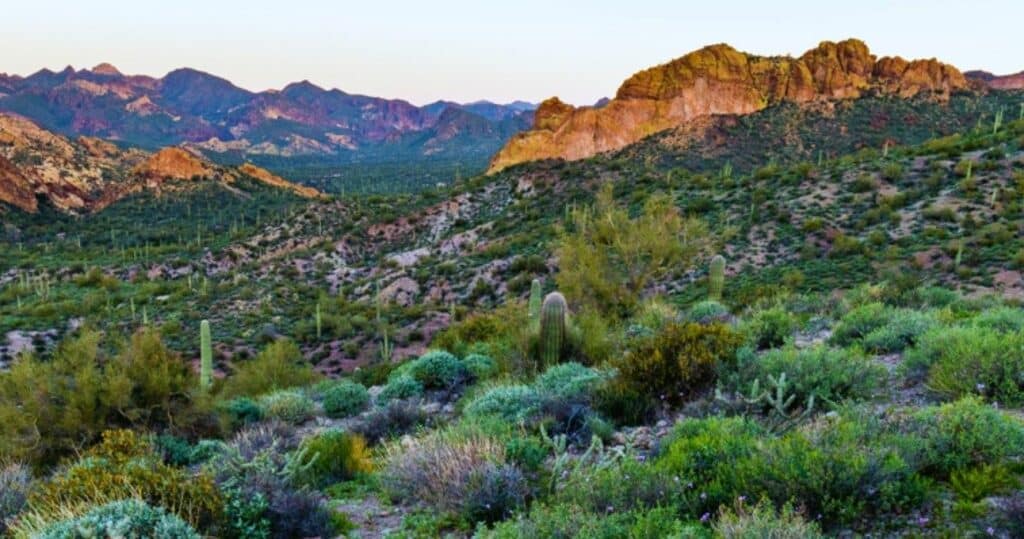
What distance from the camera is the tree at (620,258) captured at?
644 inches

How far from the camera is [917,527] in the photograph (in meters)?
3.04

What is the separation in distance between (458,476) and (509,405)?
6.55ft

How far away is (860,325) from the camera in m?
8.13

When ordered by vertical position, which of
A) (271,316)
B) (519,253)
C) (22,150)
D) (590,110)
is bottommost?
(271,316)

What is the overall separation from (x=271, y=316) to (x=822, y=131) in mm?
61283

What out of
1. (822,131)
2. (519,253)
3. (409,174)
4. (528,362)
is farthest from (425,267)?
(409,174)

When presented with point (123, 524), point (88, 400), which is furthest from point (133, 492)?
point (88, 400)

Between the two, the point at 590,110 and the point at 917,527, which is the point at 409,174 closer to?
the point at 590,110

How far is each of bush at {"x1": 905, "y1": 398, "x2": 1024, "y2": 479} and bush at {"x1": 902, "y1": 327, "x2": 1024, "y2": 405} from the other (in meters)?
0.90

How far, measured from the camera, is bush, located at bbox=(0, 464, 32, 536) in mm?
4383

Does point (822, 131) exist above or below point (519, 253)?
above

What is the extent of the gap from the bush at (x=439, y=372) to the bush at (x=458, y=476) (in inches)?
174

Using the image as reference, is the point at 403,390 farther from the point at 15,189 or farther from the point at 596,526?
the point at 15,189

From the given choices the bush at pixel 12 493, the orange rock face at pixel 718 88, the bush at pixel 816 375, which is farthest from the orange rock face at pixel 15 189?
the bush at pixel 816 375
